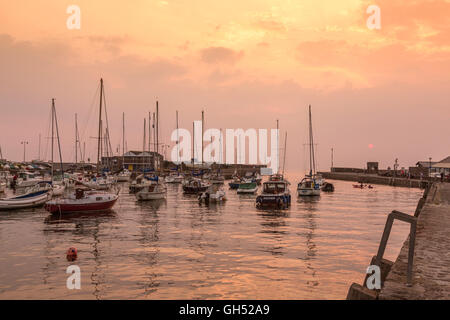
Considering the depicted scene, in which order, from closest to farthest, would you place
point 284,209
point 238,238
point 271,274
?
point 271,274 < point 238,238 < point 284,209

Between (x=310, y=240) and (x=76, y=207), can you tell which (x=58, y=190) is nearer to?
(x=76, y=207)

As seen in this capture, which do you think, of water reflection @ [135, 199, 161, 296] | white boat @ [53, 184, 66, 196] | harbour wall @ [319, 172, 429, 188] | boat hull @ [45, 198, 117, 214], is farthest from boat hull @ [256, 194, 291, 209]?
harbour wall @ [319, 172, 429, 188]

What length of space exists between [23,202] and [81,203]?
8.53m

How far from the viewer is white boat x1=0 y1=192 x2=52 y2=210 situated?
1778 inches

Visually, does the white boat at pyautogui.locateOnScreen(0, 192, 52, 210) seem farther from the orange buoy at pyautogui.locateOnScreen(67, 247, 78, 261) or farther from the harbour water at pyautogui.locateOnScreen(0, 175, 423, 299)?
the orange buoy at pyautogui.locateOnScreen(67, 247, 78, 261)

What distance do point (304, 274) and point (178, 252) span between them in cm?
→ 830

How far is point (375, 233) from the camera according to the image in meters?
33.1

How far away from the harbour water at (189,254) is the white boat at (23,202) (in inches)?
63.9

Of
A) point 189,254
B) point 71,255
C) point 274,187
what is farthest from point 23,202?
point 189,254

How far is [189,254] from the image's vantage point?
959 inches

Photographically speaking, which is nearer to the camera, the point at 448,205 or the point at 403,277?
the point at 403,277
